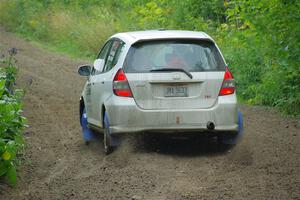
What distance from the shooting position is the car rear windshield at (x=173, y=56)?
1023 centimetres

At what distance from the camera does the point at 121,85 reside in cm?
1012

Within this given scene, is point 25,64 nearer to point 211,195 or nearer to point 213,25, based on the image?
point 213,25

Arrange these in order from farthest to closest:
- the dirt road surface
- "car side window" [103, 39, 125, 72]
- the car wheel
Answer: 1. "car side window" [103, 39, 125, 72]
2. the car wheel
3. the dirt road surface

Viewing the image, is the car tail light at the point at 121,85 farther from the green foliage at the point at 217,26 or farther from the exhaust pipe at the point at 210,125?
the green foliage at the point at 217,26

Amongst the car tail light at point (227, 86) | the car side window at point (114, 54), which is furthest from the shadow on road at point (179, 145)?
the car side window at point (114, 54)

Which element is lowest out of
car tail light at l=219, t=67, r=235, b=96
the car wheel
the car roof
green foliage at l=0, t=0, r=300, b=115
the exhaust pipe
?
green foliage at l=0, t=0, r=300, b=115

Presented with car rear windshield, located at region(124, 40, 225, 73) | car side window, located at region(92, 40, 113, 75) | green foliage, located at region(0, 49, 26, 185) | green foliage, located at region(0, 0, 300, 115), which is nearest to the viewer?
green foliage, located at region(0, 49, 26, 185)

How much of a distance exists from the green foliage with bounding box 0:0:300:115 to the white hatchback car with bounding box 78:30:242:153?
4762 millimetres

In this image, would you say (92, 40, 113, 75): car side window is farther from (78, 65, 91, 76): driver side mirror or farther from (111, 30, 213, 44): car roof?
(111, 30, 213, 44): car roof

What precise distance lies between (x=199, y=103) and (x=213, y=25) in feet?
48.3

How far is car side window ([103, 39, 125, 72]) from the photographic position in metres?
10.7

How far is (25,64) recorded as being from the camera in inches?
976

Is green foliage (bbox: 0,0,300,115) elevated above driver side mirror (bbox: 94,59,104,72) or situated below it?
below

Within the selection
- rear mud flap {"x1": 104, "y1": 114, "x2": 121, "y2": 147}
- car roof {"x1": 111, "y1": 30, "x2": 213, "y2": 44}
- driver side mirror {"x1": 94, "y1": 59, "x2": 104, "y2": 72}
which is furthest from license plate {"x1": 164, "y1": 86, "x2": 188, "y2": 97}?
driver side mirror {"x1": 94, "y1": 59, "x2": 104, "y2": 72}
